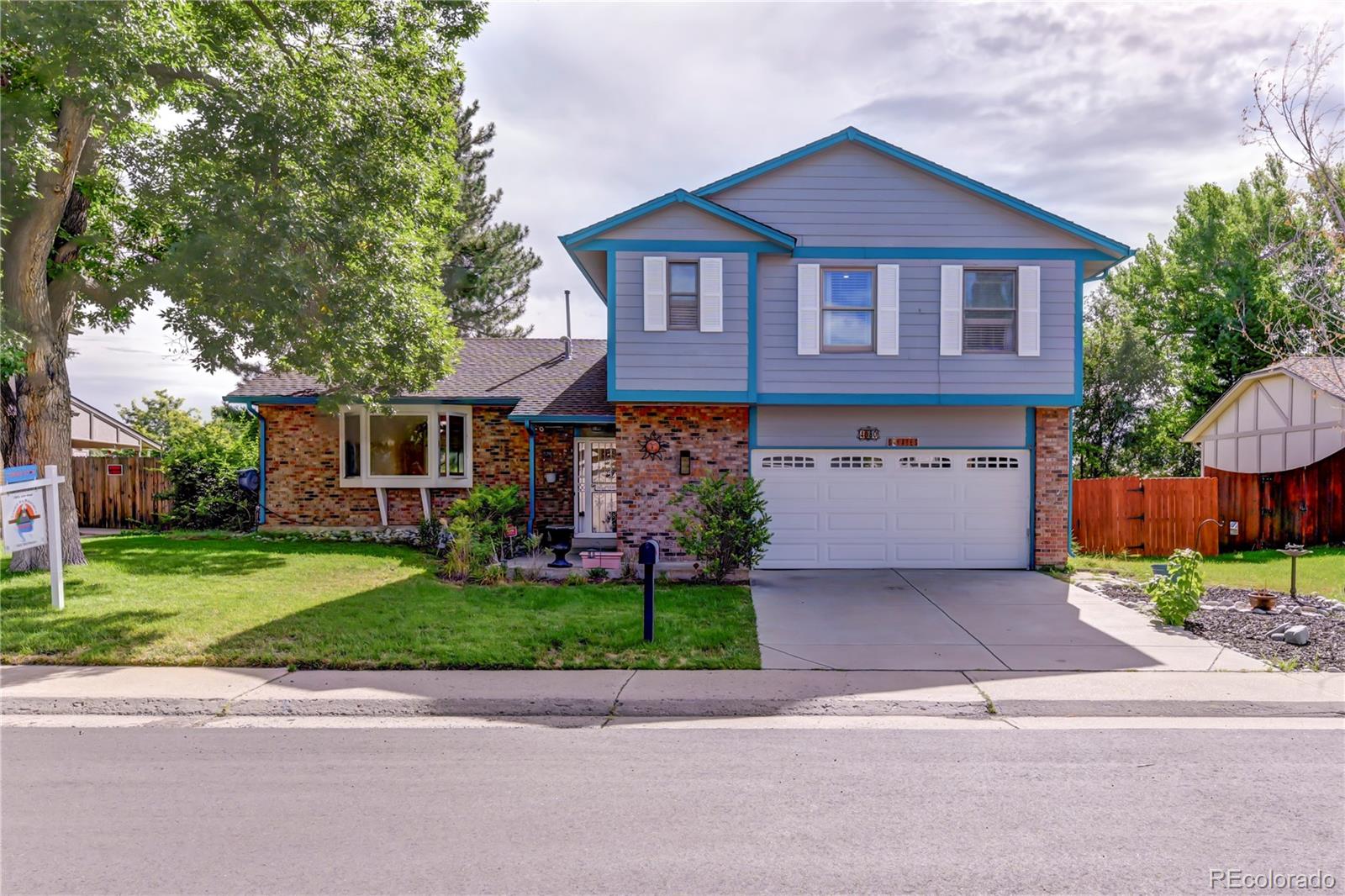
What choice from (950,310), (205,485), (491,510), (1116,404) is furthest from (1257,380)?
(205,485)

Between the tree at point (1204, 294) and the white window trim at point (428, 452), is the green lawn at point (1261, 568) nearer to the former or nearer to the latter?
the white window trim at point (428, 452)

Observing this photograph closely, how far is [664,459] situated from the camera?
13.6 metres

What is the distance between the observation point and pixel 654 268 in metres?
13.0

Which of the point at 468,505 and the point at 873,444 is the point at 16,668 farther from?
the point at 873,444

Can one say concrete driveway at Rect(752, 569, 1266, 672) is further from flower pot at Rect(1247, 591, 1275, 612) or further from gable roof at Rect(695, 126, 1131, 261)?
gable roof at Rect(695, 126, 1131, 261)

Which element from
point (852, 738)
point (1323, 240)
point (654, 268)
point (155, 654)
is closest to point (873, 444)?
point (654, 268)

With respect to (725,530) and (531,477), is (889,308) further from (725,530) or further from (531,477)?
(531,477)

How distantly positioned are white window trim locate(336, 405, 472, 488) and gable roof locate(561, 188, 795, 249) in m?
5.37

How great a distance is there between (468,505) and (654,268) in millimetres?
5360

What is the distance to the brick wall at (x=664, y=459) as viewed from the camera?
44.5 ft

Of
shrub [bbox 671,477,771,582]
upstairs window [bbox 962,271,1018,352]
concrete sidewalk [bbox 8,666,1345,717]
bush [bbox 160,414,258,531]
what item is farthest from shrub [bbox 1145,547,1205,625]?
bush [bbox 160,414,258,531]

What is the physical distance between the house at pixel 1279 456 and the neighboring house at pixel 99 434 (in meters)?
34.8

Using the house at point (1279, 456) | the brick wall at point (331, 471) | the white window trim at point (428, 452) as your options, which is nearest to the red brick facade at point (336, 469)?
the brick wall at point (331, 471)

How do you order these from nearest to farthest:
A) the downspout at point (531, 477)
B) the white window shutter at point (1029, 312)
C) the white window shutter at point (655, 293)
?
the white window shutter at point (655, 293), the white window shutter at point (1029, 312), the downspout at point (531, 477)
